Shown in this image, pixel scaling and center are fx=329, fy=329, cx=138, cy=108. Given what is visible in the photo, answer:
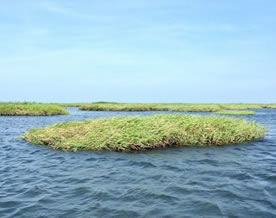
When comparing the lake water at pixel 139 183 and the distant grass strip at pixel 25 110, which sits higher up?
the distant grass strip at pixel 25 110

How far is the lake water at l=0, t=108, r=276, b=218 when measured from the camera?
31.0 ft

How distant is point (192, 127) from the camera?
2122cm

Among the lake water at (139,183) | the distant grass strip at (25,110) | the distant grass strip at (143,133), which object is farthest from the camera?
the distant grass strip at (25,110)

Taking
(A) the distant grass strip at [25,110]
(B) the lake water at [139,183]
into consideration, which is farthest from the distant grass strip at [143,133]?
(A) the distant grass strip at [25,110]

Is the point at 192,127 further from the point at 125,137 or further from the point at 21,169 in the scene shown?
the point at 21,169

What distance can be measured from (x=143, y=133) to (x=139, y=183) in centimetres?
719

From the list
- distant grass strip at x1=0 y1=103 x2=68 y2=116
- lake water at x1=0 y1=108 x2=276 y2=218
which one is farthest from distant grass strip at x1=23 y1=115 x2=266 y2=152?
distant grass strip at x1=0 y1=103 x2=68 y2=116

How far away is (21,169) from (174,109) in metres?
62.7

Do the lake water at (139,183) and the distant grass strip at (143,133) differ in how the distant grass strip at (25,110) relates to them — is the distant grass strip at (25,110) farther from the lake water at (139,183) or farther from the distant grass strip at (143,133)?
the lake water at (139,183)

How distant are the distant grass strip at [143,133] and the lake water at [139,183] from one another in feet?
2.81

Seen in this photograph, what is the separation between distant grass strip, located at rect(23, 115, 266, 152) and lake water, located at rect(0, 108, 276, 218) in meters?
0.86

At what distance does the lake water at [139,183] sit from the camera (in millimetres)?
9438

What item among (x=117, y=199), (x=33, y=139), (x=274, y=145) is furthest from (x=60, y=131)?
(x=274, y=145)

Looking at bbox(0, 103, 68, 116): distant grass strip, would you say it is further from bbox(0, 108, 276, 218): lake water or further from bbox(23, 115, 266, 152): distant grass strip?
bbox(0, 108, 276, 218): lake water
